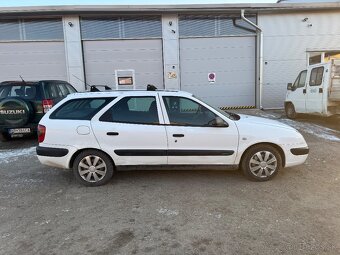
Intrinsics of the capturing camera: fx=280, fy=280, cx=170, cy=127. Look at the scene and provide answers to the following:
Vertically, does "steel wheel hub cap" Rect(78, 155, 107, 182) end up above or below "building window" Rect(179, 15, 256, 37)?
below

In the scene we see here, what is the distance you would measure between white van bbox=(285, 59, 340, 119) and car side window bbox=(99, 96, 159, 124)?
22.5 feet

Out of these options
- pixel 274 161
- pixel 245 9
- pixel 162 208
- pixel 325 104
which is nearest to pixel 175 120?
pixel 162 208

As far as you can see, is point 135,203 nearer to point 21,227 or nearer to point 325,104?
point 21,227

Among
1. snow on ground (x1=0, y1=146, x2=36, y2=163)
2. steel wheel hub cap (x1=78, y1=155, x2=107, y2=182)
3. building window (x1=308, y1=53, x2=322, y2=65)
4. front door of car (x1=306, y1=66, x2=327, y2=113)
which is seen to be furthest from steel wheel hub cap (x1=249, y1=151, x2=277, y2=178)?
building window (x1=308, y1=53, x2=322, y2=65)

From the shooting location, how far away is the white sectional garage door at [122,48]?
43.3 feet

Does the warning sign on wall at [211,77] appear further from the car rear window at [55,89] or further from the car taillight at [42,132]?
the car taillight at [42,132]

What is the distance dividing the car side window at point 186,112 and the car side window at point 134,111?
249 millimetres

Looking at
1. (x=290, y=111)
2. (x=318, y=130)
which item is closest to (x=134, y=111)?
(x=318, y=130)

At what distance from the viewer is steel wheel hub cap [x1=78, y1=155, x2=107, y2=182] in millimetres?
4605

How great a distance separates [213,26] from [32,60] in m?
8.79

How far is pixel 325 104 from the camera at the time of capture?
9.02 m

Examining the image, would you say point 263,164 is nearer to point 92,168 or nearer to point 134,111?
point 134,111

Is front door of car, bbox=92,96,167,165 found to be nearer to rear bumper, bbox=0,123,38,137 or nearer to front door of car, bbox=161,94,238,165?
front door of car, bbox=161,94,238,165

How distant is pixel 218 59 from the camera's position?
1382 cm
